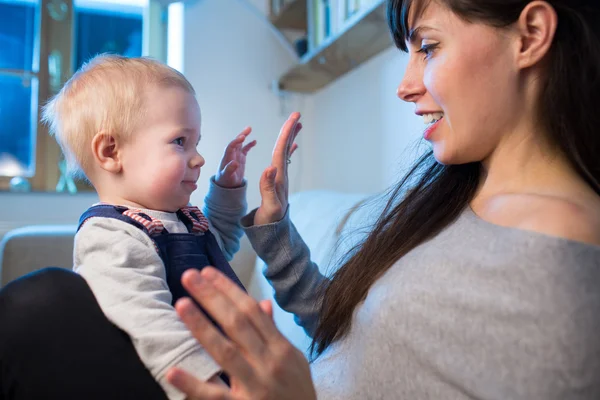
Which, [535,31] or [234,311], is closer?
[234,311]

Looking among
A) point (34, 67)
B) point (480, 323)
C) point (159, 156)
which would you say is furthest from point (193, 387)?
point (34, 67)

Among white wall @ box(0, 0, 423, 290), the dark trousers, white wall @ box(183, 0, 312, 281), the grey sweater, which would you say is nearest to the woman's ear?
the grey sweater

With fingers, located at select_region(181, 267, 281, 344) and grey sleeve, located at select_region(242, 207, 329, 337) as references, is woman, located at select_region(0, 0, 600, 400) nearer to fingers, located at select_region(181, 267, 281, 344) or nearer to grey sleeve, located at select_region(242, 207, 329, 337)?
fingers, located at select_region(181, 267, 281, 344)

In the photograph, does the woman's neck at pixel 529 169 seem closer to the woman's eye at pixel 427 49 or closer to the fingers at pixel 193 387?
the woman's eye at pixel 427 49

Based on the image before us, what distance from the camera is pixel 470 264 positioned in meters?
0.61

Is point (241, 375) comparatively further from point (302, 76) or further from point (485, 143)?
point (302, 76)

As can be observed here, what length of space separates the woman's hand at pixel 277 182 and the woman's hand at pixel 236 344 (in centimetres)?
46

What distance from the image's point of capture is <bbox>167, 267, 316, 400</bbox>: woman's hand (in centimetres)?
47

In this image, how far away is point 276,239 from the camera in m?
0.95

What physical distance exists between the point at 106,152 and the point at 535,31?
64cm

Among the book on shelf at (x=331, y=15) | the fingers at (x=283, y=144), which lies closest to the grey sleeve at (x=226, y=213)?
the fingers at (x=283, y=144)

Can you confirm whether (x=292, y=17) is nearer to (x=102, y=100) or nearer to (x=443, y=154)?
(x=102, y=100)

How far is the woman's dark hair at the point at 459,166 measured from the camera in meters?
0.66

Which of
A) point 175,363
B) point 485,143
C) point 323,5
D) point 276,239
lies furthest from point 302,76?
point 175,363
